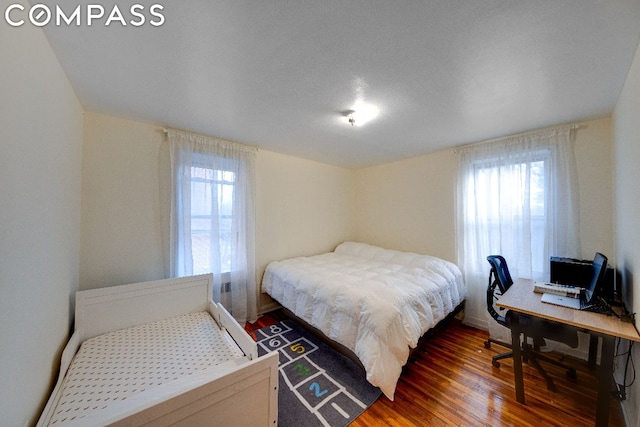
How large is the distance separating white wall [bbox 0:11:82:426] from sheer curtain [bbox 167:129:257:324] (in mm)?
885

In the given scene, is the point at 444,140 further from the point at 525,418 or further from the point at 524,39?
the point at 525,418

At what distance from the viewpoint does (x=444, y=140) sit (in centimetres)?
270

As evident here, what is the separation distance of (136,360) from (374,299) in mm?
1691

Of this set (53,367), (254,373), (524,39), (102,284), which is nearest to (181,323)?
(53,367)

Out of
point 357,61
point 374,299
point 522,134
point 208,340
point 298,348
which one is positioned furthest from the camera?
point 522,134

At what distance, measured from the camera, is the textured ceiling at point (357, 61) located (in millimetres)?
1012

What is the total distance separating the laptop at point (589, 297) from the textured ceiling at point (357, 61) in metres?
1.29

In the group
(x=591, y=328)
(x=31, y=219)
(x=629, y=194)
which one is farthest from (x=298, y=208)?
(x=629, y=194)

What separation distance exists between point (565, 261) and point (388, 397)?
2034 millimetres

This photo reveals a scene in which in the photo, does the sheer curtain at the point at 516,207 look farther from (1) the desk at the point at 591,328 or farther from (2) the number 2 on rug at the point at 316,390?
(2) the number 2 on rug at the point at 316,390

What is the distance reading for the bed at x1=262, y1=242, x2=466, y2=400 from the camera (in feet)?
5.48

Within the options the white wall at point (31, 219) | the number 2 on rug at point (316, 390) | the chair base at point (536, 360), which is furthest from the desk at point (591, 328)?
the white wall at point (31, 219)

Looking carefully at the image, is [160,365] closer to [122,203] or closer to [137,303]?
[137,303]

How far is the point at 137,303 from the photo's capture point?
6.09 feet
